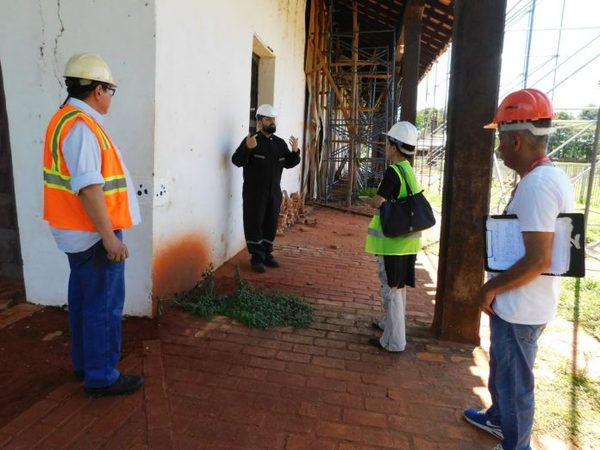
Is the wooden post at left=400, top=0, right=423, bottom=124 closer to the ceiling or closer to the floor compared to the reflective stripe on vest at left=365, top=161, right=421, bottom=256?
closer to the ceiling

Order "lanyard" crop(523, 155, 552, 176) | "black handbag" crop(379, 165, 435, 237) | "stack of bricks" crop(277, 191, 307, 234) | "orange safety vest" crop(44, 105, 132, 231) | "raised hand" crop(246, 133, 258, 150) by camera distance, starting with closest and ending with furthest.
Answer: "lanyard" crop(523, 155, 552, 176) → "orange safety vest" crop(44, 105, 132, 231) → "black handbag" crop(379, 165, 435, 237) → "raised hand" crop(246, 133, 258, 150) → "stack of bricks" crop(277, 191, 307, 234)

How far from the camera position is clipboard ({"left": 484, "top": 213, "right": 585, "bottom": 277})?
1757 millimetres

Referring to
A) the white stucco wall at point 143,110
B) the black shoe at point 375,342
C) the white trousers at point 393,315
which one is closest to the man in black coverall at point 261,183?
the white stucco wall at point 143,110

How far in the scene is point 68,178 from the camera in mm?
2260

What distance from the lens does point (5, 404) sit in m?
2.45

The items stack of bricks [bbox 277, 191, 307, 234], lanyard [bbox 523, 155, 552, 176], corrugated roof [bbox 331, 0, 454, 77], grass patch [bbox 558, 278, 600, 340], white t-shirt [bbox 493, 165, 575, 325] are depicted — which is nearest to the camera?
white t-shirt [bbox 493, 165, 575, 325]

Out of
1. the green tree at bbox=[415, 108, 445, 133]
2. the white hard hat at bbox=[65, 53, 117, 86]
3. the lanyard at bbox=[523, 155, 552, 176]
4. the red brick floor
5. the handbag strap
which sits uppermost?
the green tree at bbox=[415, 108, 445, 133]

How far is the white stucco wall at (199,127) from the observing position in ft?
11.6

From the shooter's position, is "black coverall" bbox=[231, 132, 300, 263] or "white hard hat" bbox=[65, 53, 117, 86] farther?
"black coverall" bbox=[231, 132, 300, 263]

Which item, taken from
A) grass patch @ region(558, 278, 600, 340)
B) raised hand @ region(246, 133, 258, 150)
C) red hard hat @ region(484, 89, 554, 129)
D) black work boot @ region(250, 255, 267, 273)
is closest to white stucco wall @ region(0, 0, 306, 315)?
raised hand @ region(246, 133, 258, 150)

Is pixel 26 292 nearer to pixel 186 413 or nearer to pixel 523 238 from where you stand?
pixel 186 413

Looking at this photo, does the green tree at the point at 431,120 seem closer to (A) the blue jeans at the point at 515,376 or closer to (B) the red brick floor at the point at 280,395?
(B) the red brick floor at the point at 280,395

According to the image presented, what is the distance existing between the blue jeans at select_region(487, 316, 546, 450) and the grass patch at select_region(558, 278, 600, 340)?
7.91ft

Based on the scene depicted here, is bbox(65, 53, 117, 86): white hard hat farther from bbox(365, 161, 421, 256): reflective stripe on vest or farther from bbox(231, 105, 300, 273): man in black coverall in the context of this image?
bbox(231, 105, 300, 273): man in black coverall
